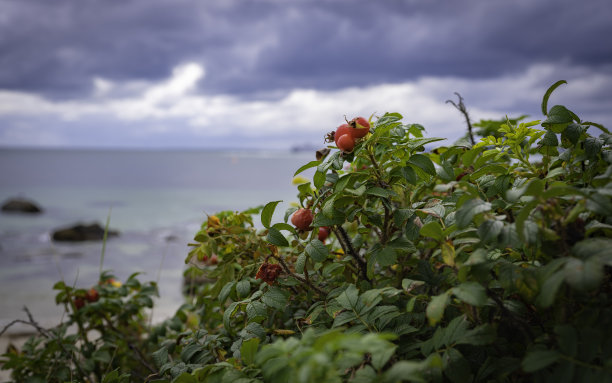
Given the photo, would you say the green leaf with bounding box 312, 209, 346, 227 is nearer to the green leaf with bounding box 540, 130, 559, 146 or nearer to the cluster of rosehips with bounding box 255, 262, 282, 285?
the cluster of rosehips with bounding box 255, 262, 282, 285

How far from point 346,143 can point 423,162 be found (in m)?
0.23

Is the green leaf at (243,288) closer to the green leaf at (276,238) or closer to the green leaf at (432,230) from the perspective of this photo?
the green leaf at (276,238)

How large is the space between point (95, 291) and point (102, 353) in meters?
0.38

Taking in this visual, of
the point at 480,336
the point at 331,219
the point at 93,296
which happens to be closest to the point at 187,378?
the point at 331,219

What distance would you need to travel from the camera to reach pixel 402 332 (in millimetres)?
977

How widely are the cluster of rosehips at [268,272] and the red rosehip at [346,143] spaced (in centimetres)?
42

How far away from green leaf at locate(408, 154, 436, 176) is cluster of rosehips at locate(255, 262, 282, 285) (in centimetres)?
52

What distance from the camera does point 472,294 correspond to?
0.76 m

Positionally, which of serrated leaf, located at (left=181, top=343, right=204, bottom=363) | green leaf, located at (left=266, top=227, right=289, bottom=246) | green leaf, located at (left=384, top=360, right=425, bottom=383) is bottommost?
serrated leaf, located at (left=181, top=343, right=204, bottom=363)

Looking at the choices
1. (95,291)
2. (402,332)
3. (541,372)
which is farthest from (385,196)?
(95,291)

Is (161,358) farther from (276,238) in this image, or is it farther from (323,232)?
(323,232)

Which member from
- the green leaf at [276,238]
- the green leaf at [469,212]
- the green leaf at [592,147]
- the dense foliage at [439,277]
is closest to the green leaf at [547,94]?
the dense foliage at [439,277]

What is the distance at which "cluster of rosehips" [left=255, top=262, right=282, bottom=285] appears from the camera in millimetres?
1241

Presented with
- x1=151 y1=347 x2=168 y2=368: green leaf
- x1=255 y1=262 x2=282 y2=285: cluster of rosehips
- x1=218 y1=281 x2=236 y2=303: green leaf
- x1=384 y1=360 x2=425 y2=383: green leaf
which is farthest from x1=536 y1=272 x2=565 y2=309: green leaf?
x1=151 y1=347 x2=168 y2=368: green leaf
